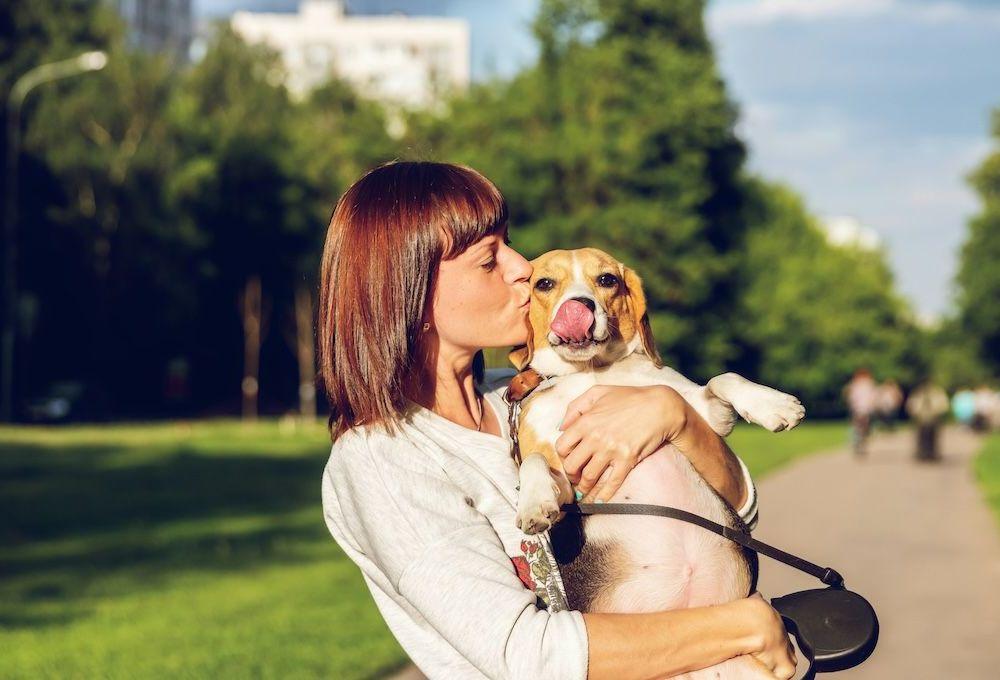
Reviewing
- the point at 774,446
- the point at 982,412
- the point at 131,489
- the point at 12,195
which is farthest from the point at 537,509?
the point at 982,412

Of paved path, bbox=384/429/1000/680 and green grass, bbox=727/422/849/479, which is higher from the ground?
paved path, bbox=384/429/1000/680

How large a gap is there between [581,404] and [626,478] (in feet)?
0.87

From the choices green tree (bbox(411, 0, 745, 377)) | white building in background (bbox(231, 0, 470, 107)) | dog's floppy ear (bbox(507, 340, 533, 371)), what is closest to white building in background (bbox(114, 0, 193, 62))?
white building in background (bbox(231, 0, 470, 107))

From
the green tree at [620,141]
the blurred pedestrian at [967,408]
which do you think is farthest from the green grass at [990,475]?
the blurred pedestrian at [967,408]

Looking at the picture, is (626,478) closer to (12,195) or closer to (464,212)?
(464,212)

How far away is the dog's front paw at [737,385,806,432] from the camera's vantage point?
278 centimetres

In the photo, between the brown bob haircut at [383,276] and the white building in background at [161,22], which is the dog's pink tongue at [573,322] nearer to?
the brown bob haircut at [383,276]

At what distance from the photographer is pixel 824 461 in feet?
88.9

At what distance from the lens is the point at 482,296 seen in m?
2.73

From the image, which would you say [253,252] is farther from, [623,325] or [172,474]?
[623,325]

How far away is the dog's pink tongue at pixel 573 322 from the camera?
2.91 m

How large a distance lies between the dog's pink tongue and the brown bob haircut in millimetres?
360

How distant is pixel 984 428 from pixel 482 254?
52.4 metres

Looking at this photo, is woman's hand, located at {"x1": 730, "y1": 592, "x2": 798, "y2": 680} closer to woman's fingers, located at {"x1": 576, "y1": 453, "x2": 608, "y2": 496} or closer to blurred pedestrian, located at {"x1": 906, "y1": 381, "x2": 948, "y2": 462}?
woman's fingers, located at {"x1": 576, "y1": 453, "x2": 608, "y2": 496}
